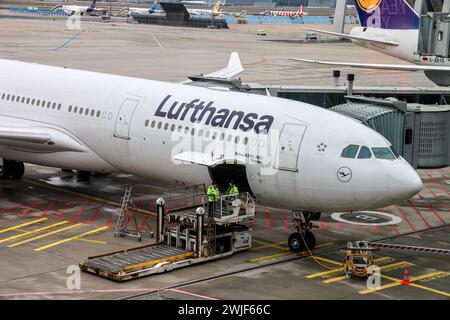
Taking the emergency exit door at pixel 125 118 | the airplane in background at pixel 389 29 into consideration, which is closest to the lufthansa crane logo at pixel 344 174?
the emergency exit door at pixel 125 118

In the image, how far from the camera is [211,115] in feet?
88.7

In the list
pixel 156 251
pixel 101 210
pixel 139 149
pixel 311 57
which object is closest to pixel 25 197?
pixel 101 210

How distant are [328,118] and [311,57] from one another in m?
71.3

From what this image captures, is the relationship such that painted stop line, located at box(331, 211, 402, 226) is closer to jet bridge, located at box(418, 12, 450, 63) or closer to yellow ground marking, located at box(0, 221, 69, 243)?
yellow ground marking, located at box(0, 221, 69, 243)

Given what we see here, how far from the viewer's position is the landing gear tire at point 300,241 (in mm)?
25453

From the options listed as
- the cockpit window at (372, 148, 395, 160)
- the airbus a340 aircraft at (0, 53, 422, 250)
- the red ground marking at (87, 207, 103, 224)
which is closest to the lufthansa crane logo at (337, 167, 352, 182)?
the airbus a340 aircraft at (0, 53, 422, 250)

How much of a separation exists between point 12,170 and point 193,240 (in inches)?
532

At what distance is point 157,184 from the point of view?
35.3 metres

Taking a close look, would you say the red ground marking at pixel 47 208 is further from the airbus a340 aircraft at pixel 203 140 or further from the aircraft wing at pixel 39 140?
the aircraft wing at pixel 39 140

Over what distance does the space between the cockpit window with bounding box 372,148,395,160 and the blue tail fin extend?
31729 mm

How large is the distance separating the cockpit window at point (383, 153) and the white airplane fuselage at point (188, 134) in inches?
6.6

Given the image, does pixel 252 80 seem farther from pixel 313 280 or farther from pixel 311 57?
pixel 313 280

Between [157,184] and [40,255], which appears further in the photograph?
[157,184]

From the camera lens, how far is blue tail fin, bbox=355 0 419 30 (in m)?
54.2
